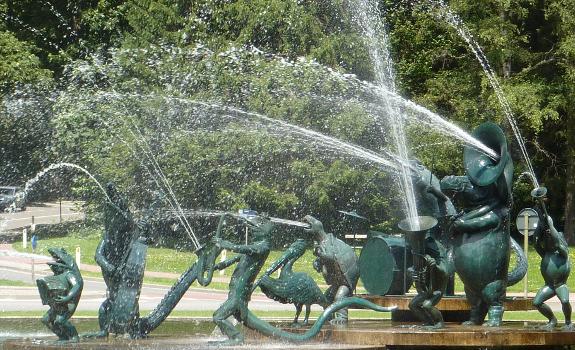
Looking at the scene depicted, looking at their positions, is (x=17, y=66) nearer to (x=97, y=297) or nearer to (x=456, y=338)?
(x=97, y=297)

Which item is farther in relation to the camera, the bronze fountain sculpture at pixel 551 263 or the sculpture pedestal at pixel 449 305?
the sculpture pedestal at pixel 449 305

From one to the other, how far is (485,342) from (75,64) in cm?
2993

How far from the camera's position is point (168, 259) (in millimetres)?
37562

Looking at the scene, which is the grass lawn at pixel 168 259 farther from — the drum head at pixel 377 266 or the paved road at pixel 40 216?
the drum head at pixel 377 266

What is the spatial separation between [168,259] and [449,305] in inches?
910

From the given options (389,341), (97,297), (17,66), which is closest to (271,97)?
(17,66)

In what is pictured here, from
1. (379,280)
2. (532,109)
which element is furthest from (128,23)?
(379,280)

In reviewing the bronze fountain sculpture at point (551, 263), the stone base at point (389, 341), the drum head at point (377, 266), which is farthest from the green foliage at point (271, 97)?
the stone base at point (389, 341)

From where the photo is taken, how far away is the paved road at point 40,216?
48031mm

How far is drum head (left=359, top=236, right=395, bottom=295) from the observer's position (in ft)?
52.5

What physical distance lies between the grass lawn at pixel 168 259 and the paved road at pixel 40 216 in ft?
15.0

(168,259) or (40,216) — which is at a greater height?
(40,216)

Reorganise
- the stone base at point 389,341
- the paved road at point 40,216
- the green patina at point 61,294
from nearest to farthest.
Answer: the stone base at point 389,341 < the green patina at point 61,294 < the paved road at point 40,216

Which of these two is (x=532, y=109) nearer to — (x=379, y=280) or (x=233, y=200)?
(x=233, y=200)
